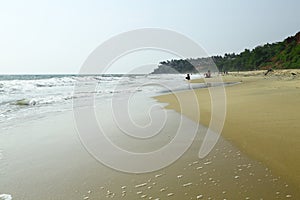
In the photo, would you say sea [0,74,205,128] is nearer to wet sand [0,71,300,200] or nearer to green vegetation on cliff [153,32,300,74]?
wet sand [0,71,300,200]

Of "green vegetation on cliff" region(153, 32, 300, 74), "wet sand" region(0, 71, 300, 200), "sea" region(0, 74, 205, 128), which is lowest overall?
"wet sand" region(0, 71, 300, 200)

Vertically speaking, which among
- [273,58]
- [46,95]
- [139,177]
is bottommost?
[139,177]

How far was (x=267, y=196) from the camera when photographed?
7.98 ft

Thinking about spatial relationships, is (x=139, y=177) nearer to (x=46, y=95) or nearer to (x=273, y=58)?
(x=46, y=95)

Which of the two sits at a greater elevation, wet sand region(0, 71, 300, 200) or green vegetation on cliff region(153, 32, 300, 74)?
green vegetation on cliff region(153, 32, 300, 74)

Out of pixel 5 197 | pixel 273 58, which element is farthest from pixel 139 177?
pixel 273 58

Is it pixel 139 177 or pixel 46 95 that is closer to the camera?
pixel 139 177

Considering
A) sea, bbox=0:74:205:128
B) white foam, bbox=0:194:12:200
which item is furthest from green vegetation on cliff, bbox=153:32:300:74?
white foam, bbox=0:194:12:200

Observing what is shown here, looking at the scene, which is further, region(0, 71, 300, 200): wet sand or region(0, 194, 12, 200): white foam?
region(0, 194, 12, 200): white foam

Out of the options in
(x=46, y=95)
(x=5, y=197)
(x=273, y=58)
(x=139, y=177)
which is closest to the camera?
(x=5, y=197)

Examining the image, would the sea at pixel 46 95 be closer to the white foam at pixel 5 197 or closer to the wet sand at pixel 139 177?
the wet sand at pixel 139 177

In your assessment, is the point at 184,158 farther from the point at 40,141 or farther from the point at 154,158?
the point at 40,141

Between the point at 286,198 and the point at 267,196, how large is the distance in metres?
0.17

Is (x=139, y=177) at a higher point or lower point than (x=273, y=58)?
lower
